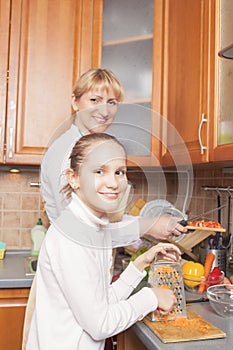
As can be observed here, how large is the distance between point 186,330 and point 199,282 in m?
0.38

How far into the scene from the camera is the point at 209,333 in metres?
1.06

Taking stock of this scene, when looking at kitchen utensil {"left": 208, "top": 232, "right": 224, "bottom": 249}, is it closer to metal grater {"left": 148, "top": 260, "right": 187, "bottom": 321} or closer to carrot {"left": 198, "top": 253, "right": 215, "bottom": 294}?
carrot {"left": 198, "top": 253, "right": 215, "bottom": 294}

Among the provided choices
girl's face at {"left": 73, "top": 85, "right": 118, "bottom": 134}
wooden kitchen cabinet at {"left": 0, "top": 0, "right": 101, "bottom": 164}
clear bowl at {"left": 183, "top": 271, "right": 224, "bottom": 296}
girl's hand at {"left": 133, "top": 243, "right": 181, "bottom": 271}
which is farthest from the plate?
wooden kitchen cabinet at {"left": 0, "top": 0, "right": 101, "bottom": 164}

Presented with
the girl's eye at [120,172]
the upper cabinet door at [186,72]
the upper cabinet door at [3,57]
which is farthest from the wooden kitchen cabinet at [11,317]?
the girl's eye at [120,172]

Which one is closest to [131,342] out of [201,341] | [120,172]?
[201,341]

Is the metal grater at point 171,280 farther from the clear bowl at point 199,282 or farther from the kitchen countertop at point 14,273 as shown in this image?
the kitchen countertop at point 14,273

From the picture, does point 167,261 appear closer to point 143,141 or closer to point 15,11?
point 143,141

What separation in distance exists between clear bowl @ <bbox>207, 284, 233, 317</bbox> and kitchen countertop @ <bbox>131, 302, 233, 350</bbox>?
19mm

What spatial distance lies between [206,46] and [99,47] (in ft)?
2.10

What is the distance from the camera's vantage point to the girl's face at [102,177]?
0.93 metres

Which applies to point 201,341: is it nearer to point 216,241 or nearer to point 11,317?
point 216,241

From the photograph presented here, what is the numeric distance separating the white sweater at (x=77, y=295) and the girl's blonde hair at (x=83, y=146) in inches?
3.6

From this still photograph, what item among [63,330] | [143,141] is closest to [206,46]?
[143,141]

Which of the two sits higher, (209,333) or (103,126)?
(103,126)
